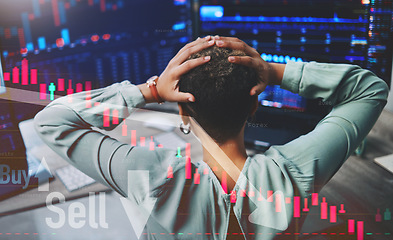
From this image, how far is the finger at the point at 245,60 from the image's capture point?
585 millimetres

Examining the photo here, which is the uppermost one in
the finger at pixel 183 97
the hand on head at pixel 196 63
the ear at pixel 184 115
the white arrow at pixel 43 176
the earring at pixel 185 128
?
the hand on head at pixel 196 63

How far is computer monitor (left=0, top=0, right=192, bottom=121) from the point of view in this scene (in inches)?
45.3

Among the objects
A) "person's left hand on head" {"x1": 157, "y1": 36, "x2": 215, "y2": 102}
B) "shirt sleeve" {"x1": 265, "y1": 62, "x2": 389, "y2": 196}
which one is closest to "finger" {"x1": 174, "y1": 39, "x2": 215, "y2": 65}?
"person's left hand on head" {"x1": 157, "y1": 36, "x2": 215, "y2": 102}

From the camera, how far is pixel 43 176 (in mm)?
1229

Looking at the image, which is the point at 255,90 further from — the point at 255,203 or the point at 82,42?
the point at 82,42

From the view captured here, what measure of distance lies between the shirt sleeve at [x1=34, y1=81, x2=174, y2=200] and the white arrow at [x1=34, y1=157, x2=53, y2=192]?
518 mm

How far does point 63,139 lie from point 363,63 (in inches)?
37.2

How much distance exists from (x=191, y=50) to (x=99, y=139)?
0.81 feet

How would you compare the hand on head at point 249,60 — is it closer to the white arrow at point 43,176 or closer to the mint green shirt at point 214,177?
the mint green shirt at point 214,177

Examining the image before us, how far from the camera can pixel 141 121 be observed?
1686 millimetres

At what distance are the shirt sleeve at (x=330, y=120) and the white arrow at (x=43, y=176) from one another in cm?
83

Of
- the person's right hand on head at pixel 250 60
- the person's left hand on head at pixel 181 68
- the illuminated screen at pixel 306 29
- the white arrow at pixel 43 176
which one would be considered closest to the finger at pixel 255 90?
the person's right hand on head at pixel 250 60
